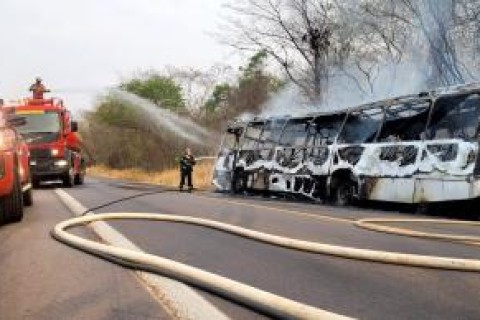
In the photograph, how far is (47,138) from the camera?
26.1 meters

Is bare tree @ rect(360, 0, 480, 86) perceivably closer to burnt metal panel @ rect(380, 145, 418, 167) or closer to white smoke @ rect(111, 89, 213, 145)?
burnt metal panel @ rect(380, 145, 418, 167)

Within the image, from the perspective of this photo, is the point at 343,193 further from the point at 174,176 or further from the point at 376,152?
the point at 174,176

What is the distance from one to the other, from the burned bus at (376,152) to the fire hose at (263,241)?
3560 millimetres

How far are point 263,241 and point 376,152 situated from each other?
25.0 ft

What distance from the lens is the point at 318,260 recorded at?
7652 millimetres

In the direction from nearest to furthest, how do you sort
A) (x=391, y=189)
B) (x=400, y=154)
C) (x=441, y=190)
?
(x=441, y=190)
(x=400, y=154)
(x=391, y=189)

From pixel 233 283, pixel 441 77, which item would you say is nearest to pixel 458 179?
pixel 441 77

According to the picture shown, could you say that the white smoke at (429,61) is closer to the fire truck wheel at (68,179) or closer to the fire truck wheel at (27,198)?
the fire truck wheel at (27,198)

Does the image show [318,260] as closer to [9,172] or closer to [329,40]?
[9,172]

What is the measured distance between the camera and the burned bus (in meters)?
14.1

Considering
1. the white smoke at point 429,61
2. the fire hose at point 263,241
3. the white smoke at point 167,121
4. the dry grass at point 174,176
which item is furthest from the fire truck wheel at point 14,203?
the white smoke at point 167,121

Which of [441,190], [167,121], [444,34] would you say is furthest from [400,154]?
[167,121]

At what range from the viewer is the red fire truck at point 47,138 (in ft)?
85.4

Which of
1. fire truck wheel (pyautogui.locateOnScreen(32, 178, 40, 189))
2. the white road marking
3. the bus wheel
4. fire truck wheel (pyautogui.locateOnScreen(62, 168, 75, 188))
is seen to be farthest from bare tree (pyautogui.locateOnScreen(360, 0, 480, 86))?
the white road marking
